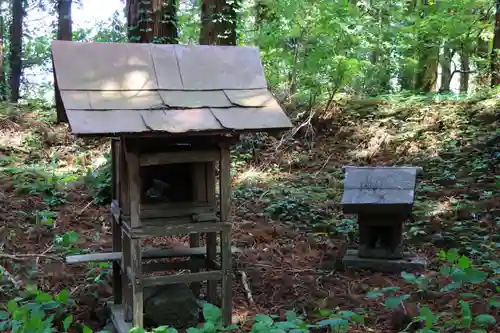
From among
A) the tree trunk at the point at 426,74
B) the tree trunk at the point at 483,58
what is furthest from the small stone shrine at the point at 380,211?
the tree trunk at the point at 426,74

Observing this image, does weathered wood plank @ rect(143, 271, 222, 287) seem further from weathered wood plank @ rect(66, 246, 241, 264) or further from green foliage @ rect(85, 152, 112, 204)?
green foliage @ rect(85, 152, 112, 204)

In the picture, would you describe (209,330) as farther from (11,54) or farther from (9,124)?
(11,54)

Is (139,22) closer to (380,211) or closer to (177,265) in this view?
(177,265)

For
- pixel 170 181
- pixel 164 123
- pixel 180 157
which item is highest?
pixel 164 123

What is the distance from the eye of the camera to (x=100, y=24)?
1714cm

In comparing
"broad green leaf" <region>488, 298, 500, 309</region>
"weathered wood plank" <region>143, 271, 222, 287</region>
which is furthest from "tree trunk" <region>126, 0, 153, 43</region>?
"broad green leaf" <region>488, 298, 500, 309</region>

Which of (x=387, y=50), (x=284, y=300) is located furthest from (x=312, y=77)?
(x=284, y=300)

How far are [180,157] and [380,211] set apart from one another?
2437mm

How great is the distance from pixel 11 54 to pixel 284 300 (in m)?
14.1

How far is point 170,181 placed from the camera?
156 inches

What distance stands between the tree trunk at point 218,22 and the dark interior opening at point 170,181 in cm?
569

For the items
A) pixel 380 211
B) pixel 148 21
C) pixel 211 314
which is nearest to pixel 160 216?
pixel 211 314

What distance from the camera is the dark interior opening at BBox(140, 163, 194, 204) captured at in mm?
3906

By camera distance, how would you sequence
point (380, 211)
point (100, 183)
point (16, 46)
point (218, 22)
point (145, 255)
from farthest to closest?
point (16, 46)
point (218, 22)
point (100, 183)
point (380, 211)
point (145, 255)
